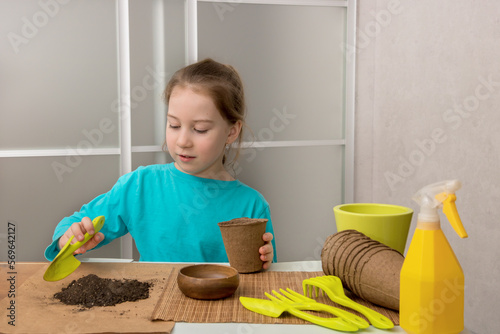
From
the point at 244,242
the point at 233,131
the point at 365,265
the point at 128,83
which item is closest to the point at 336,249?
the point at 365,265

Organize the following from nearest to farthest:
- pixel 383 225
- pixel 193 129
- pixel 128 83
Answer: pixel 383 225
pixel 193 129
pixel 128 83

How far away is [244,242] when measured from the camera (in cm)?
97

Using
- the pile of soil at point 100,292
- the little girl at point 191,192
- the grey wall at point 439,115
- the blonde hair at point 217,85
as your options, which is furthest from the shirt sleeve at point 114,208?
the grey wall at point 439,115

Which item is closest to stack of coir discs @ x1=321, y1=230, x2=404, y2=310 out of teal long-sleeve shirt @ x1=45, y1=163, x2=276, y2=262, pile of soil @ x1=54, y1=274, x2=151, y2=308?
pile of soil @ x1=54, y1=274, x2=151, y2=308

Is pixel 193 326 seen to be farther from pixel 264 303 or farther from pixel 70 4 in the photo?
pixel 70 4

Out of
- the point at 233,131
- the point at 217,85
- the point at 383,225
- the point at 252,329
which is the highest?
the point at 217,85

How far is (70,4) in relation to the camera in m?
2.02

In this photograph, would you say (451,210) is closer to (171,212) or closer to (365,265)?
(365,265)

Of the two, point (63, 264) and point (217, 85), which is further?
point (217, 85)

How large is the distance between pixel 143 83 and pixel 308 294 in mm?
1467

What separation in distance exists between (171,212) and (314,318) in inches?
32.0

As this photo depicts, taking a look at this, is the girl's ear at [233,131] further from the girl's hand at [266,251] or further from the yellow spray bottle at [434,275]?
the yellow spray bottle at [434,275]

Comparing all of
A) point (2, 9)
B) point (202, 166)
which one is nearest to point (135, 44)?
point (2, 9)

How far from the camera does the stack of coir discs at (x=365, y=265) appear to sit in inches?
31.3
